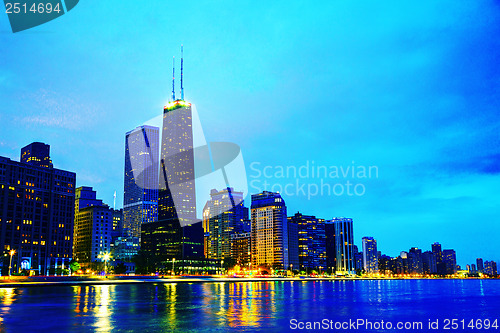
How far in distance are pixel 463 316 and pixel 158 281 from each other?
→ 128 m

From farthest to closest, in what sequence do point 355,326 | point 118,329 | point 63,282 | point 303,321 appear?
point 63,282 < point 303,321 < point 355,326 < point 118,329

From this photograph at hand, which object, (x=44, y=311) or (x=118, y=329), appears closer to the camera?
(x=118, y=329)

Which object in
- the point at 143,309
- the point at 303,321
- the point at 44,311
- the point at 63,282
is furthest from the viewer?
the point at 63,282

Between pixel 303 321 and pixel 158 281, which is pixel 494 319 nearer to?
pixel 303 321

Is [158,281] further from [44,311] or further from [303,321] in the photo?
[303,321]

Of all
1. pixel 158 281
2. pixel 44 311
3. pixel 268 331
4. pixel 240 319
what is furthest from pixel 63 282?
pixel 268 331

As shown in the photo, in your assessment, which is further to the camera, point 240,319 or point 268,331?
point 240,319

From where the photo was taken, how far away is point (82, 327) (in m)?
34.4

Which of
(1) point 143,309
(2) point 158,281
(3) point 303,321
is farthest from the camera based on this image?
(2) point 158,281

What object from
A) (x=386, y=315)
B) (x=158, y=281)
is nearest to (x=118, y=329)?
(x=386, y=315)

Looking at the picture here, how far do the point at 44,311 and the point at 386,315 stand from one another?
36.2 metres

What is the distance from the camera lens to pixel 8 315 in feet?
137

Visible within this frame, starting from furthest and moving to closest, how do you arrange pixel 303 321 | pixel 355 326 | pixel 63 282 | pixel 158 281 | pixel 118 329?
pixel 158 281, pixel 63 282, pixel 303 321, pixel 355 326, pixel 118 329

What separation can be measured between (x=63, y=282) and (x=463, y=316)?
10254 cm
